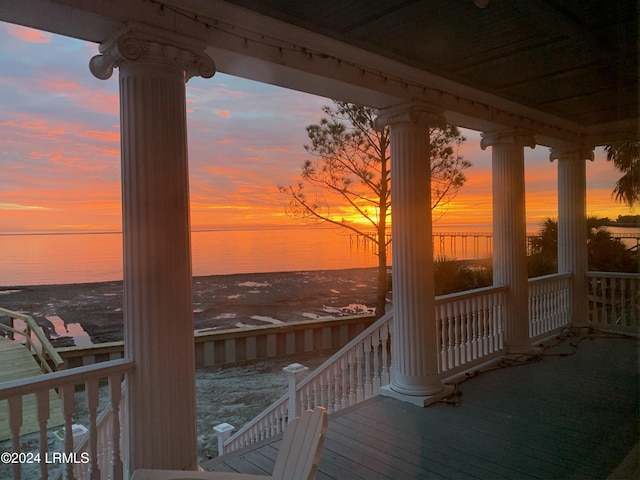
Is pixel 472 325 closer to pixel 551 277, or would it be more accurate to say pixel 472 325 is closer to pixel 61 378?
pixel 551 277

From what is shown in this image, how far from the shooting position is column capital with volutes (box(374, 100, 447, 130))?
3.66 m

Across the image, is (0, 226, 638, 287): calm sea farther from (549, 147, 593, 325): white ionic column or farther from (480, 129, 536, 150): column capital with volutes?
(480, 129, 536, 150): column capital with volutes

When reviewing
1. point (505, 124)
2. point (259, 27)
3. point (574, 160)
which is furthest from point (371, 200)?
point (259, 27)

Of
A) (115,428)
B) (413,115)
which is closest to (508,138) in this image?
(413,115)

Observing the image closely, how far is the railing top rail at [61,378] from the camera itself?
1.85 m

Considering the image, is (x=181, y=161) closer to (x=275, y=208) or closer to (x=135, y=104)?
(x=135, y=104)

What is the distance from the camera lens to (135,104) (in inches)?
87.5

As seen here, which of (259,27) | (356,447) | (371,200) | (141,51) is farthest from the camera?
(371,200)

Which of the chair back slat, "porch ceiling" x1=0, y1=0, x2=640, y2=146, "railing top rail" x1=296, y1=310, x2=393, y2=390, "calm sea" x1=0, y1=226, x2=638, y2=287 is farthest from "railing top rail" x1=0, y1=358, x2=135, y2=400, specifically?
"calm sea" x1=0, y1=226, x2=638, y2=287

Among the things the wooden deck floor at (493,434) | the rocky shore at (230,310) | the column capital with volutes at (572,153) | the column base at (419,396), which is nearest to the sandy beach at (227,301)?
the rocky shore at (230,310)

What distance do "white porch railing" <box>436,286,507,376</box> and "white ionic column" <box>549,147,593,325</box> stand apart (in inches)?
83.7

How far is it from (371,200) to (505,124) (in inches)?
178

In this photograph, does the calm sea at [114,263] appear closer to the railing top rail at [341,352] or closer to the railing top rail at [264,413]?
the railing top rail at [264,413]

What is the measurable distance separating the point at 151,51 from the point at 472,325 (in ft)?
13.3
